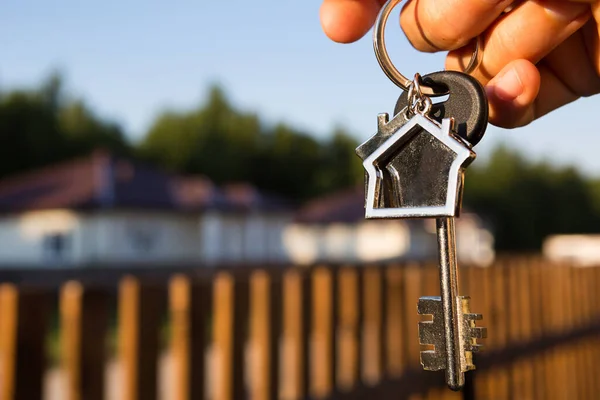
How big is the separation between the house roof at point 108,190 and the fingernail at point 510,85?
26405mm

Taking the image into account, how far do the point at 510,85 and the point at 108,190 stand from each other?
26.7 m

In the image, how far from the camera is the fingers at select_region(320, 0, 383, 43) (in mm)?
915

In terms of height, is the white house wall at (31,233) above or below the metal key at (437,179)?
above

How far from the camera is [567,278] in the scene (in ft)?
17.6

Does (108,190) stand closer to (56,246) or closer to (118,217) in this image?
(118,217)

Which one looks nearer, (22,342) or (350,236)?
(22,342)

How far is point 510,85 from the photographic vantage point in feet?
2.78

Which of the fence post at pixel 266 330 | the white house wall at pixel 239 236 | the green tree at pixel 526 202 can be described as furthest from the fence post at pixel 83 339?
the green tree at pixel 526 202

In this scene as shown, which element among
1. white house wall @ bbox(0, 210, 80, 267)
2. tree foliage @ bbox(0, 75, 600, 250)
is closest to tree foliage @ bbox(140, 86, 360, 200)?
tree foliage @ bbox(0, 75, 600, 250)

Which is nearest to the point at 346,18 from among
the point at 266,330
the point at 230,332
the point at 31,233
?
the point at 230,332

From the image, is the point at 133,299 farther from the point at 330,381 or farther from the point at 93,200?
the point at 93,200

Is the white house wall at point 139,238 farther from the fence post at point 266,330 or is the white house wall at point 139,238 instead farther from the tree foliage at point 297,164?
the fence post at point 266,330

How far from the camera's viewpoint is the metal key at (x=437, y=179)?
682 mm

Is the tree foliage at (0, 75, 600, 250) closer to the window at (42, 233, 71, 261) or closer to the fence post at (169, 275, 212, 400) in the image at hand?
the window at (42, 233, 71, 261)
